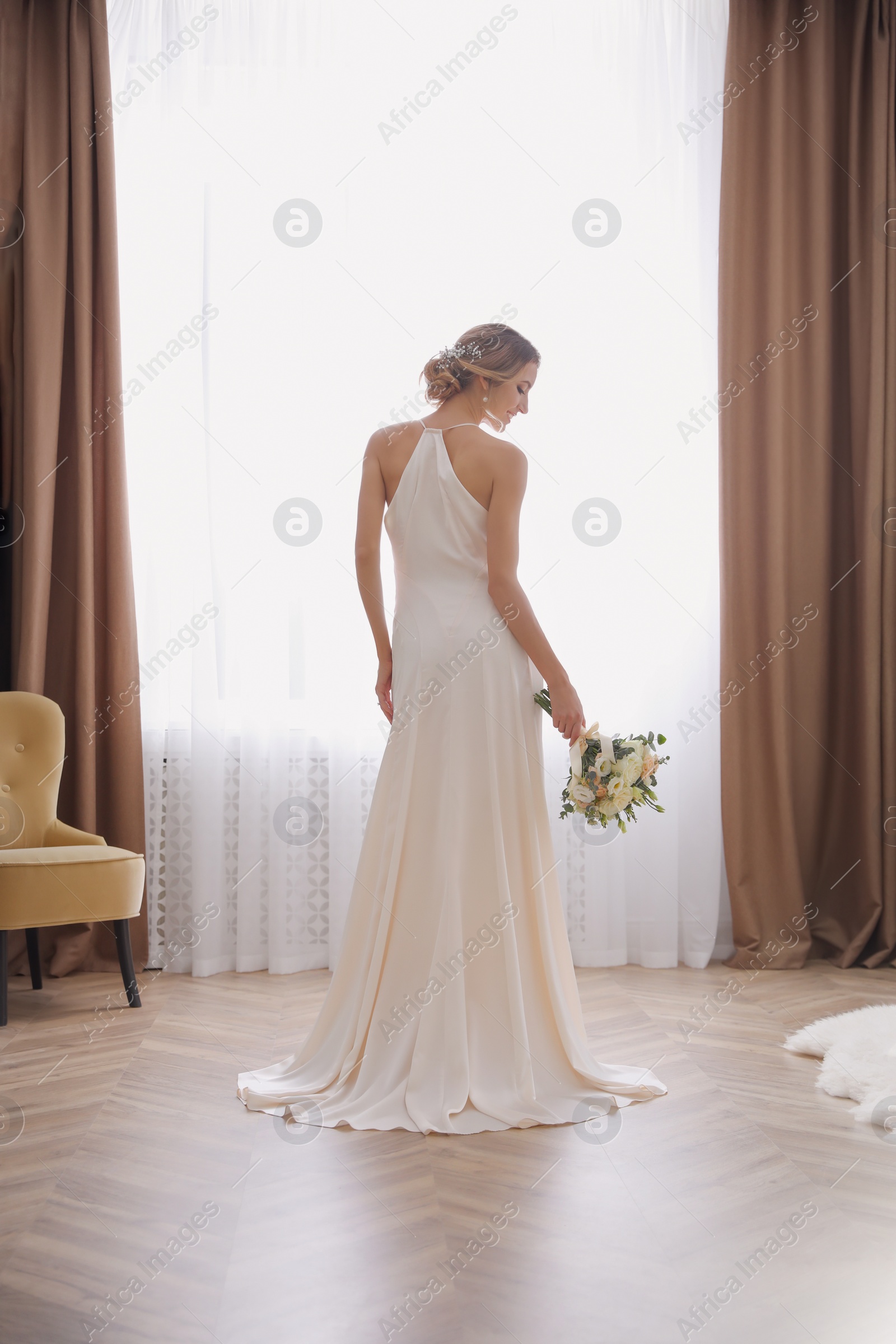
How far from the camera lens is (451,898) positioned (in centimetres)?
210

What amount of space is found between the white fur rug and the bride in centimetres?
42

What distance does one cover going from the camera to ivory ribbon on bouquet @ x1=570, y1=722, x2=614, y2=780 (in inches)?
83.2

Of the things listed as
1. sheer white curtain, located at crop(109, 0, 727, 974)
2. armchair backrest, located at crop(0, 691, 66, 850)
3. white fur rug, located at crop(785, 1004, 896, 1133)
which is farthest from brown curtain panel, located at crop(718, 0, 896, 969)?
armchair backrest, located at crop(0, 691, 66, 850)

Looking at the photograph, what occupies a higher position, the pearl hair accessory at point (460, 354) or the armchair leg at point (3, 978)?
the pearl hair accessory at point (460, 354)

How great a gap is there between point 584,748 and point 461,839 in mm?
336

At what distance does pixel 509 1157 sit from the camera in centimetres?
183

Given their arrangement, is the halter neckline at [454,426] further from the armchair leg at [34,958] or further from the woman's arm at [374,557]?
the armchair leg at [34,958]

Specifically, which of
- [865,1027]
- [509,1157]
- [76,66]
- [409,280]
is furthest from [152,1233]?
[76,66]

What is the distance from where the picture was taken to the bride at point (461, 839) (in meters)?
2.08

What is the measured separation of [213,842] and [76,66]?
287 centimetres

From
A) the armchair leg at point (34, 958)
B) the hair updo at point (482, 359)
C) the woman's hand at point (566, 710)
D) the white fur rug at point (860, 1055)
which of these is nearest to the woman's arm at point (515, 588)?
the woman's hand at point (566, 710)

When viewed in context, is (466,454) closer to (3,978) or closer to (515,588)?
(515,588)

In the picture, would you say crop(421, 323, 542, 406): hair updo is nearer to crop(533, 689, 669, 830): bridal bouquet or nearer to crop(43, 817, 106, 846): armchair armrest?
crop(533, 689, 669, 830): bridal bouquet

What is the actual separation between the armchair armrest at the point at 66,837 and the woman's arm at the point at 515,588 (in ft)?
5.85
